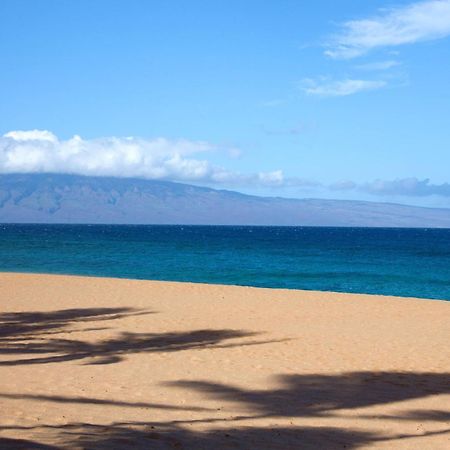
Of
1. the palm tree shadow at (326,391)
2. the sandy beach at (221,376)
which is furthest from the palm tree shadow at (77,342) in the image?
the palm tree shadow at (326,391)

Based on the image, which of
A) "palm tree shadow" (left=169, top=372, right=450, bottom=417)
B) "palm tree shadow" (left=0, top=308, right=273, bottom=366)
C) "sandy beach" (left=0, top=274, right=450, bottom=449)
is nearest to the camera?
"sandy beach" (left=0, top=274, right=450, bottom=449)

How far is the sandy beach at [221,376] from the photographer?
24.7ft

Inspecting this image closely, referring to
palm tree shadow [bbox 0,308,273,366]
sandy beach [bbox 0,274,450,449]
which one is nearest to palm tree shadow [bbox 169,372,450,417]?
sandy beach [bbox 0,274,450,449]

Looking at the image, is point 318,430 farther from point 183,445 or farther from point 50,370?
point 50,370

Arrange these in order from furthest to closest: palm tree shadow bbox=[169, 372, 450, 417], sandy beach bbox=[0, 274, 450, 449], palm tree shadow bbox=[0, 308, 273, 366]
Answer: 1. palm tree shadow bbox=[0, 308, 273, 366]
2. palm tree shadow bbox=[169, 372, 450, 417]
3. sandy beach bbox=[0, 274, 450, 449]

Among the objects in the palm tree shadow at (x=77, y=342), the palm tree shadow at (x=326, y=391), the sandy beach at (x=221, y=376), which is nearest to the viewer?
the sandy beach at (x=221, y=376)

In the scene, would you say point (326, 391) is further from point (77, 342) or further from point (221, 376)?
point (77, 342)

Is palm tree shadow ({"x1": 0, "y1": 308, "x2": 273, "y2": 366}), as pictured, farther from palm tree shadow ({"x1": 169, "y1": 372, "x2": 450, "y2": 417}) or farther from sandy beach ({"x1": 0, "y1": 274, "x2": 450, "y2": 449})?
palm tree shadow ({"x1": 169, "y1": 372, "x2": 450, "y2": 417})

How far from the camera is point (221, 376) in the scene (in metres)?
10.9

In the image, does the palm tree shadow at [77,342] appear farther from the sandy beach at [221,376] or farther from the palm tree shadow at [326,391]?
the palm tree shadow at [326,391]

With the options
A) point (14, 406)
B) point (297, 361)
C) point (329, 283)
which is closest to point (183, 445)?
point (14, 406)

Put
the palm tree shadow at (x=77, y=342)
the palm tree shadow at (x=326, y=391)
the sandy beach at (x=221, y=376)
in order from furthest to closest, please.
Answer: the palm tree shadow at (x=77, y=342) → the palm tree shadow at (x=326, y=391) → the sandy beach at (x=221, y=376)

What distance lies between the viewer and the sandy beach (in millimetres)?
7539

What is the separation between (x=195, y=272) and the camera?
42281 mm
